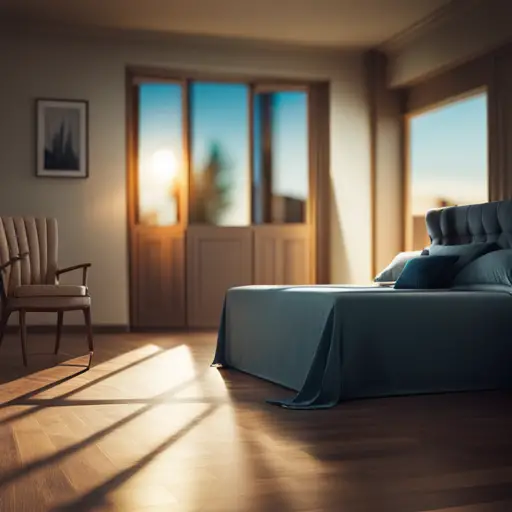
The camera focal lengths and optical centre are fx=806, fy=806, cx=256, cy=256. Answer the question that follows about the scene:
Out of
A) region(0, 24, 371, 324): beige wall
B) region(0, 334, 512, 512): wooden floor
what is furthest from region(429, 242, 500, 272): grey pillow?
region(0, 24, 371, 324): beige wall

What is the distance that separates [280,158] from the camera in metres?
7.71

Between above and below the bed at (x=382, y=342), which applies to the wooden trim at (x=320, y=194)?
above

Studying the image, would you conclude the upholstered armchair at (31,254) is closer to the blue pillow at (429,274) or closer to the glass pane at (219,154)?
the blue pillow at (429,274)

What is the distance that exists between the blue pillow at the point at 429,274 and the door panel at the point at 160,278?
3.27 meters

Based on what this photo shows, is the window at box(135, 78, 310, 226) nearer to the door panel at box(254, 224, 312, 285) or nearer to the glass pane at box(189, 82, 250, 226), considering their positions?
the glass pane at box(189, 82, 250, 226)

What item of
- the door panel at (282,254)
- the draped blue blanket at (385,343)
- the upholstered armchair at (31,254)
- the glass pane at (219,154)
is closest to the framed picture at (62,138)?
the glass pane at (219,154)

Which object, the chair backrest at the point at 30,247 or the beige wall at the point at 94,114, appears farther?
Result: the beige wall at the point at 94,114

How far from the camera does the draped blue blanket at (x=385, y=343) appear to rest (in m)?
3.58

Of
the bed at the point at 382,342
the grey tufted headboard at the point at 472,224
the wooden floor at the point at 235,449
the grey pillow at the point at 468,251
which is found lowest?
the wooden floor at the point at 235,449

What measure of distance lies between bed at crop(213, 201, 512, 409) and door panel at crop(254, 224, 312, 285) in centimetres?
340

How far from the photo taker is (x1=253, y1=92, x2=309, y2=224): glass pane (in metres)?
7.67

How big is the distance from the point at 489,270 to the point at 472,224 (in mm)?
911

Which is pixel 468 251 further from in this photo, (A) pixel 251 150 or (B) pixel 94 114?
(B) pixel 94 114

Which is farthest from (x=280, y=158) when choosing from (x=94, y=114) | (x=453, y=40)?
(x=453, y=40)
